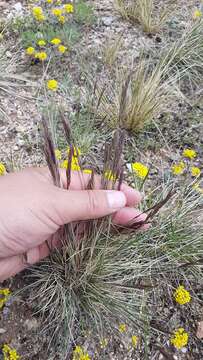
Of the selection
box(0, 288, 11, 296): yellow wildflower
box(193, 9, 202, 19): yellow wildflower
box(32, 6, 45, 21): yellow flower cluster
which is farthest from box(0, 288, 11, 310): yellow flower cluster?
box(193, 9, 202, 19): yellow wildflower

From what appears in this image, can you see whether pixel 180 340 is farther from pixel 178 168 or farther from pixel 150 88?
pixel 150 88

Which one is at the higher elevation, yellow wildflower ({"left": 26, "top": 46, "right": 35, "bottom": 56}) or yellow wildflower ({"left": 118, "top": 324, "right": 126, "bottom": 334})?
yellow wildflower ({"left": 26, "top": 46, "right": 35, "bottom": 56})

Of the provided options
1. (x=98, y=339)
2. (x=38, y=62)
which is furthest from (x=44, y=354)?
(x=38, y=62)

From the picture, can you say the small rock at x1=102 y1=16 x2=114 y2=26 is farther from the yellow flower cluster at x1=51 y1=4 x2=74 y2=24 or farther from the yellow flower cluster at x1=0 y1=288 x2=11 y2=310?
the yellow flower cluster at x1=0 y1=288 x2=11 y2=310

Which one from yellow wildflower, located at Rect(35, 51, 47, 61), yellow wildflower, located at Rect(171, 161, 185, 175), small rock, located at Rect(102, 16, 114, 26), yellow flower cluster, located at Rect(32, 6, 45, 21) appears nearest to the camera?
yellow wildflower, located at Rect(171, 161, 185, 175)

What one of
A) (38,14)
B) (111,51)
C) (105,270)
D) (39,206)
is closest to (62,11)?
(38,14)

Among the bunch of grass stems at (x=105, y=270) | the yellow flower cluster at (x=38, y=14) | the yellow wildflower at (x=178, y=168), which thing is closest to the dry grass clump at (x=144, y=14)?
the yellow flower cluster at (x=38, y=14)

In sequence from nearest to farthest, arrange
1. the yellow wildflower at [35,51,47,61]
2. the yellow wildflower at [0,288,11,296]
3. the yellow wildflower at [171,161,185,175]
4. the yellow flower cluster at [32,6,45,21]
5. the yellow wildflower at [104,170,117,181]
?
the yellow wildflower at [104,170,117,181] < the yellow wildflower at [0,288,11,296] < the yellow wildflower at [171,161,185,175] < the yellow wildflower at [35,51,47,61] < the yellow flower cluster at [32,6,45,21]
